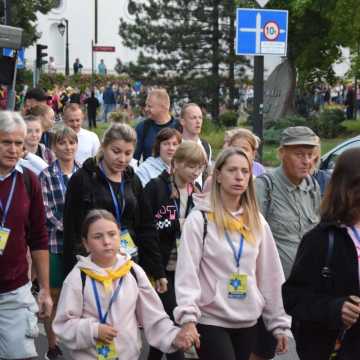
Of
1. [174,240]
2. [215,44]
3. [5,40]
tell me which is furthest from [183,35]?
[174,240]

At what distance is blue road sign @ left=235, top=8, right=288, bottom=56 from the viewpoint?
13852mm

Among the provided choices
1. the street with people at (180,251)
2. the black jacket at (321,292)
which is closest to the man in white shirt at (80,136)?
the street with people at (180,251)

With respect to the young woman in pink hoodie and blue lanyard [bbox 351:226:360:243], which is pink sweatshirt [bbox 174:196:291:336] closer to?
the young woman in pink hoodie

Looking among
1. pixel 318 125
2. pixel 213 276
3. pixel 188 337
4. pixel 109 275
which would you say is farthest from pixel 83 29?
pixel 188 337

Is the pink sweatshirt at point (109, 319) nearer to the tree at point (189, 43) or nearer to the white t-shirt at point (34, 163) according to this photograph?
the white t-shirt at point (34, 163)

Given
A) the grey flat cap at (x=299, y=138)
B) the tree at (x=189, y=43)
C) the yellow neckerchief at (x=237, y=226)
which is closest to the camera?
the yellow neckerchief at (x=237, y=226)

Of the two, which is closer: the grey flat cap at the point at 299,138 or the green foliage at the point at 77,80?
the grey flat cap at the point at 299,138

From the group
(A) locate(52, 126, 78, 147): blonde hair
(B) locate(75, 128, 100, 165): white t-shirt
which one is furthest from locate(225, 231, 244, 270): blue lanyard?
(B) locate(75, 128, 100, 165): white t-shirt

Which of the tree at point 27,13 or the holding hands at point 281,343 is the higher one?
the tree at point 27,13

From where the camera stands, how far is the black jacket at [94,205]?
541 centimetres

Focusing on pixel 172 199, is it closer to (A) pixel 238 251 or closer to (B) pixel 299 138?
(B) pixel 299 138

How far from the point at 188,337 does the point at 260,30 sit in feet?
33.7

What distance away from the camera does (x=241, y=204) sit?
15.5ft

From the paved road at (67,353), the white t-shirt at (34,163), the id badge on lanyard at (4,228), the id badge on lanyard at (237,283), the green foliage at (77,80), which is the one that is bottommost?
the paved road at (67,353)
